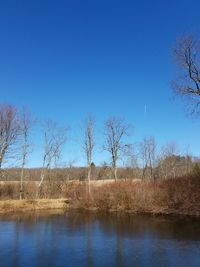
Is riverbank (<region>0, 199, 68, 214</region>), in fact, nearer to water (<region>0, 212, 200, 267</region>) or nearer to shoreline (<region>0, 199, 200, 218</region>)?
shoreline (<region>0, 199, 200, 218</region>)

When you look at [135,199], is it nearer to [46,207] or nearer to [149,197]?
[149,197]

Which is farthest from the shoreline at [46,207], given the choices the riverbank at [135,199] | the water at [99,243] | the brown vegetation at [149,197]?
the water at [99,243]

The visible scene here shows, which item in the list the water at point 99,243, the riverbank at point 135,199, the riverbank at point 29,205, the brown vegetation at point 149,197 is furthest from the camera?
the riverbank at point 29,205

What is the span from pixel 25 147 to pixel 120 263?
Result: 110 ft

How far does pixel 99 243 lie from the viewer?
18.0 meters

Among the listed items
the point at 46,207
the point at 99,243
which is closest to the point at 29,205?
the point at 46,207

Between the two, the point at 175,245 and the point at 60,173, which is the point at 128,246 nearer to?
the point at 175,245

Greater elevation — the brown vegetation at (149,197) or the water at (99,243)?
the brown vegetation at (149,197)

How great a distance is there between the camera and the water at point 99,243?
46.1 feet

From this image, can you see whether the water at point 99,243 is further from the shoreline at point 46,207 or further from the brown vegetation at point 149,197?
the shoreline at point 46,207

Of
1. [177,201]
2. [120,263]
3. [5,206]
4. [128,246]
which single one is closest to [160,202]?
[177,201]

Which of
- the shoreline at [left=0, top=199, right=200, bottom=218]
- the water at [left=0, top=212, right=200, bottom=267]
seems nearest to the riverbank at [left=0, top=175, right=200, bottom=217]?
the shoreline at [left=0, top=199, right=200, bottom=218]

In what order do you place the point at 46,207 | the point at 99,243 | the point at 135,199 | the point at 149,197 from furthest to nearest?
the point at 46,207
the point at 135,199
the point at 149,197
the point at 99,243

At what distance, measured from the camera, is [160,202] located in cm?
3369
